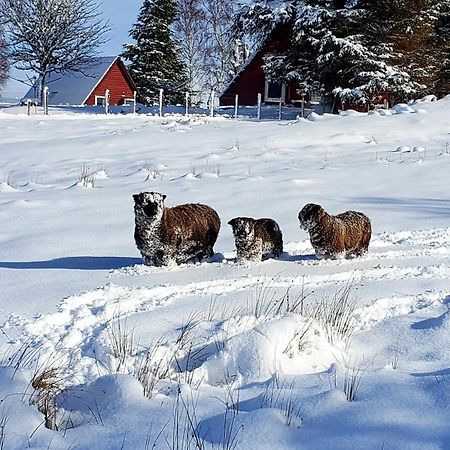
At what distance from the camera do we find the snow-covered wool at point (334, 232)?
5.89m

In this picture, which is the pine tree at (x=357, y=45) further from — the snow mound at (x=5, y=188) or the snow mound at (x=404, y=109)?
the snow mound at (x=5, y=188)

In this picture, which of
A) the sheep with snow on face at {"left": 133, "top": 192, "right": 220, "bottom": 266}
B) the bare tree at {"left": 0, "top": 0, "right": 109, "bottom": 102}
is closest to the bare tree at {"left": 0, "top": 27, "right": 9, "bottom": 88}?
the bare tree at {"left": 0, "top": 0, "right": 109, "bottom": 102}

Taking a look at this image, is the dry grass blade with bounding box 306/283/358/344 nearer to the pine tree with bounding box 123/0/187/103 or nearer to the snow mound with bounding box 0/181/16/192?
the snow mound with bounding box 0/181/16/192

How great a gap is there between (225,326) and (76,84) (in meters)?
43.2

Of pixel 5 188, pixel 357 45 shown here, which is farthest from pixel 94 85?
pixel 5 188

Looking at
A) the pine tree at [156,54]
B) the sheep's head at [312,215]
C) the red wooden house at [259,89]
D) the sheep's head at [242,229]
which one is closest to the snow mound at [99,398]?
the sheep's head at [242,229]

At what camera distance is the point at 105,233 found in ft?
23.6

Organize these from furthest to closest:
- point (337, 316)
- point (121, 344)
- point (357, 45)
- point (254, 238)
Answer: point (357, 45) → point (254, 238) → point (337, 316) → point (121, 344)

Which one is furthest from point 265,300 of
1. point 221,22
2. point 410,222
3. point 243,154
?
point 221,22

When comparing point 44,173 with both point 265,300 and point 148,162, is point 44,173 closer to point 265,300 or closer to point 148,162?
point 148,162

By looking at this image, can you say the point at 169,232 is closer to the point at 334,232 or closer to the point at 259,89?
the point at 334,232

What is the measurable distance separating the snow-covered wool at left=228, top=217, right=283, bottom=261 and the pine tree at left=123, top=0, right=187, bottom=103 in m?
38.9

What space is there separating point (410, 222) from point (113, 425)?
19.8 ft

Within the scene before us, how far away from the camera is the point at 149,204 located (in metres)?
5.54
